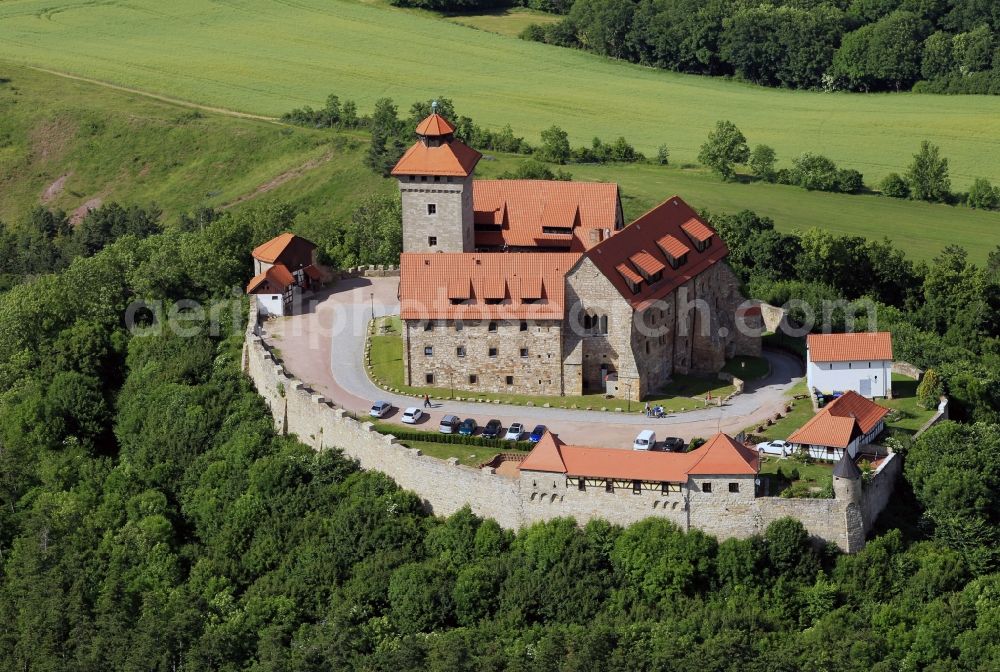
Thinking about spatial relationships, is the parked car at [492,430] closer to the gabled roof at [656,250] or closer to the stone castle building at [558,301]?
the stone castle building at [558,301]

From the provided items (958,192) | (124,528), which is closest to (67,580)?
(124,528)

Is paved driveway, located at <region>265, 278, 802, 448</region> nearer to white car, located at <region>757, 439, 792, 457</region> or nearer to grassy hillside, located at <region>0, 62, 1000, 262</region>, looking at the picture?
white car, located at <region>757, 439, 792, 457</region>

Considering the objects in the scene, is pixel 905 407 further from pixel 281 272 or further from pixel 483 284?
pixel 281 272

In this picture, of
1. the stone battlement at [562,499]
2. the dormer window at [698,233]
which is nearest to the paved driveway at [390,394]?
the stone battlement at [562,499]

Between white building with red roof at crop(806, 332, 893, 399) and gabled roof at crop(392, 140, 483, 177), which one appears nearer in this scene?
white building with red roof at crop(806, 332, 893, 399)

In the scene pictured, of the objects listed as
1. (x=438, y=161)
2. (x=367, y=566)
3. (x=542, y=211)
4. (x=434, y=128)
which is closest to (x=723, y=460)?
(x=367, y=566)

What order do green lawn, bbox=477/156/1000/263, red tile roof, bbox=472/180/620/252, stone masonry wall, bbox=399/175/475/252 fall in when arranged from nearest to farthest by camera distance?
stone masonry wall, bbox=399/175/475/252 → red tile roof, bbox=472/180/620/252 → green lawn, bbox=477/156/1000/263

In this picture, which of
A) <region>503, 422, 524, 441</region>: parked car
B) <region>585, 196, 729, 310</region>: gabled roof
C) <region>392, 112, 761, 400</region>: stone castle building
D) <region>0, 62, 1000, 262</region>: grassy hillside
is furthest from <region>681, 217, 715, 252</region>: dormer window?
<region>0, 62, 1000, 262</region>: grassy hillside
